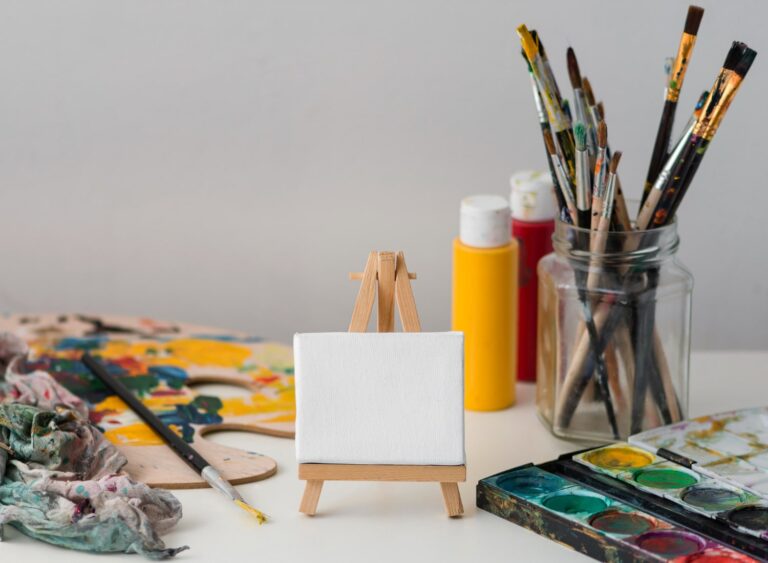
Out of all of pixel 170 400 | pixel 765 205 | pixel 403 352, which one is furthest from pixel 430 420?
pixel 765 205

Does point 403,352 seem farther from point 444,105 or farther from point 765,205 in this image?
point 765,205

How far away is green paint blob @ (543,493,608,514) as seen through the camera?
29.1 inches

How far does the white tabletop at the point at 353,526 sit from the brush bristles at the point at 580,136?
0.24 m

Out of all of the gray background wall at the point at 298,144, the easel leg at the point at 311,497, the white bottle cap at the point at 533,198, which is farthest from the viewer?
the gray background wall at the point at 298,144

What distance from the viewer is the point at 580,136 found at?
31.8 inches

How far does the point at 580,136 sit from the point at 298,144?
576 mm

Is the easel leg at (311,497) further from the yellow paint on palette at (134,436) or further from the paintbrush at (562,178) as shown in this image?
the paintbrush at (562,178)

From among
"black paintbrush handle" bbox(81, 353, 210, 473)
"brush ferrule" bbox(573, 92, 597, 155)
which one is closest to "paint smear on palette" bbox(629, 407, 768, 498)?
"brush ferrule" bbox(573, 92, 597, 155)

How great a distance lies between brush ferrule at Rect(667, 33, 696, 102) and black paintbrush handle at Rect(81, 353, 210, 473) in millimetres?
445

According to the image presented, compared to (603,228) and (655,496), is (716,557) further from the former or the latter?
(603,228)

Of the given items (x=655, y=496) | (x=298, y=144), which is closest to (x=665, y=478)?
(x=655, y=496)

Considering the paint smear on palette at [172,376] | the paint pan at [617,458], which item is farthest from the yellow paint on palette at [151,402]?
the paint pan at [617,458]

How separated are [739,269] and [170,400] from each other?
730 mm

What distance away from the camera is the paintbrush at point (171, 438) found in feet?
2.62
